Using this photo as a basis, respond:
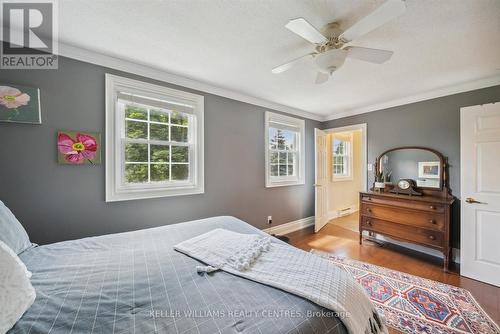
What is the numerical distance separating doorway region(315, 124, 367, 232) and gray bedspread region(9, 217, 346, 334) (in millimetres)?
3219

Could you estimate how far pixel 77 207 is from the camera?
1.98 meters

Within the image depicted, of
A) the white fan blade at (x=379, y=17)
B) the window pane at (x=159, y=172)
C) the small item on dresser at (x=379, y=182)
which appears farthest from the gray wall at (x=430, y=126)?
the window pane at (x=159, y=172)

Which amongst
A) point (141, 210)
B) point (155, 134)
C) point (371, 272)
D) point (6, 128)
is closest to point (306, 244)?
point (371, 272)

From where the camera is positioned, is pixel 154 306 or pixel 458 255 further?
pixel 458 255

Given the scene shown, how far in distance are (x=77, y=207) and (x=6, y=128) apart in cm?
85

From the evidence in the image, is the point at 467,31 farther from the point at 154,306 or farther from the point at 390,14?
the point at 154,306

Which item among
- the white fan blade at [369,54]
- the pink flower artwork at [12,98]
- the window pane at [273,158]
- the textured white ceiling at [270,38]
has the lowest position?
the window pane at [273,158]

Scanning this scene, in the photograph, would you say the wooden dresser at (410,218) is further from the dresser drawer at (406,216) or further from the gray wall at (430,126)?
the gray wall at (430,126)

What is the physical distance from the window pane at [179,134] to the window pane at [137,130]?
0.32 m

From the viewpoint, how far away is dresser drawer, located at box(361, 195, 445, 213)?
2593mm

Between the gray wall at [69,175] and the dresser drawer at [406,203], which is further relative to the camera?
the dresser drawer at [406,203]

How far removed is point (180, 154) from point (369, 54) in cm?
227

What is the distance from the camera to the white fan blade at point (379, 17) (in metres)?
1.09

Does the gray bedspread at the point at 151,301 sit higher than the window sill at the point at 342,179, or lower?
lower
